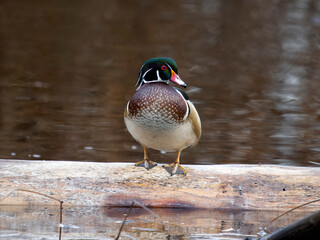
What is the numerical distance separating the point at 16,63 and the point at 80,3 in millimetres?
4208

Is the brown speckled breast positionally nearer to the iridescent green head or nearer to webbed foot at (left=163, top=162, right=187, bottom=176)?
the iridescent green head

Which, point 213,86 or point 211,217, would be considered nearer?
point 211,217

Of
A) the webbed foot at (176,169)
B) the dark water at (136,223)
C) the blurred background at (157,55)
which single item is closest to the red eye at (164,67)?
the webbed foot at (176,169)

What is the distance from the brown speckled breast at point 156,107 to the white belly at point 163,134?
29mm

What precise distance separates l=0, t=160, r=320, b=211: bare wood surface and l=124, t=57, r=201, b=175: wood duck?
0.17 m

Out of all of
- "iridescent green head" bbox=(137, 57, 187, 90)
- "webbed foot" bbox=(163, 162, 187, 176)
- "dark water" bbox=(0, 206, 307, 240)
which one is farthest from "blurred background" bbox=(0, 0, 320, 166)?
"dark water" bbox=(0, 206, 307, 240)

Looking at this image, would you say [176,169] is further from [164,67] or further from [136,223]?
[164,67]

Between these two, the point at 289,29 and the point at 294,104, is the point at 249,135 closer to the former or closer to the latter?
the point at 294,104

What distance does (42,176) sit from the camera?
3.60 metres

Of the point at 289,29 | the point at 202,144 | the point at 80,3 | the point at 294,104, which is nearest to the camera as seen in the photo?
the point at 202,144

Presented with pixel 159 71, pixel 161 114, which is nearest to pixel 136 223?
pixel 161 114

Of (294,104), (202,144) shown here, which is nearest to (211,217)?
(202,144)

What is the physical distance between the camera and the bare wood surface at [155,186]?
354cm

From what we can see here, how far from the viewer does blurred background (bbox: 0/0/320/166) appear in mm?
5926
